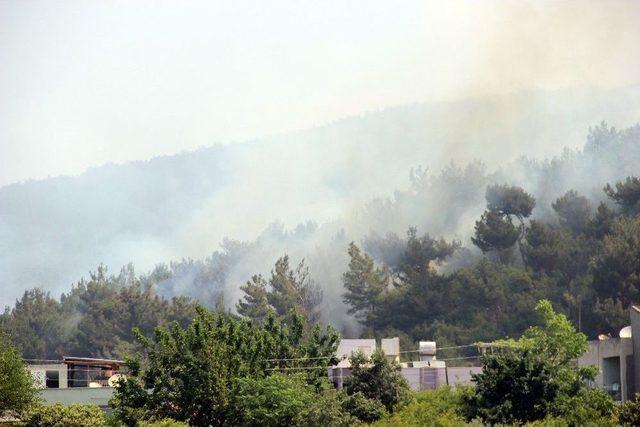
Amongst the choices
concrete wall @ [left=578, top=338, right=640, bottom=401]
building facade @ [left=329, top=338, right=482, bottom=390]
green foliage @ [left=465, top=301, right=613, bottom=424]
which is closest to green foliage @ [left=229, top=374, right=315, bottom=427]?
green foliage @ [left=465, top=301, right=613, bottom=424]

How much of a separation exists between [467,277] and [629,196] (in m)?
18.3

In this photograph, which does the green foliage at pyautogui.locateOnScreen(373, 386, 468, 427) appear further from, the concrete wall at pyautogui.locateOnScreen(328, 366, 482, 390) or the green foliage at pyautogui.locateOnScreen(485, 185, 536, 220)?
the green foliage at pyautogui.locateOnScreen(485, 185, 536, 220)

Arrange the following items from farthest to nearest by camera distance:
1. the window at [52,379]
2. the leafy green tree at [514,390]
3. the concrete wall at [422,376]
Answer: the window at [52,379] < the concrete wall at [422,376] < the leafy green tree at [514,390]

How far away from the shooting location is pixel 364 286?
420 feet

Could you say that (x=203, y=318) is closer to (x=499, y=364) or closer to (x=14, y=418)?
(x=14, y=418)

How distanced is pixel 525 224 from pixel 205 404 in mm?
77259

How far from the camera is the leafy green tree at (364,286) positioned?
415 feet

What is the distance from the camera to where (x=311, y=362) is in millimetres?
72750

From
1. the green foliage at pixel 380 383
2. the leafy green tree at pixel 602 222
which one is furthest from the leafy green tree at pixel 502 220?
the green foliage at pixel 380 383

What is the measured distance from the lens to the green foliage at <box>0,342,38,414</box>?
7250cm

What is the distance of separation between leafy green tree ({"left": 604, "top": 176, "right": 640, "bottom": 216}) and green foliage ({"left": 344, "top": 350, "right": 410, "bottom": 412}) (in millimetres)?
59558

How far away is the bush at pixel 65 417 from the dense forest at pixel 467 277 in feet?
166

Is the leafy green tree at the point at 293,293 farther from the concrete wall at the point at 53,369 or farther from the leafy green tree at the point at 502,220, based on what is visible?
the concrete wall at the point at 53,369

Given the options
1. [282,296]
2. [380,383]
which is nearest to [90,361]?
[380,383]
